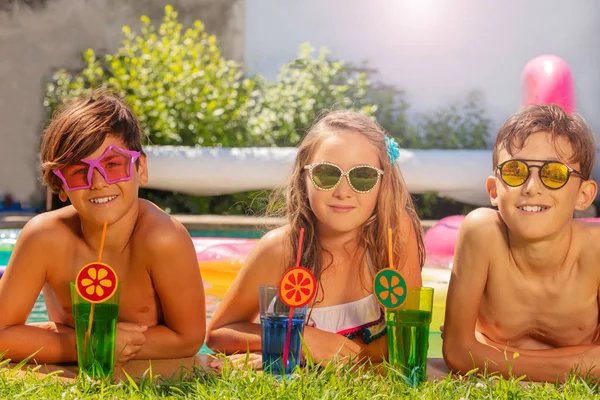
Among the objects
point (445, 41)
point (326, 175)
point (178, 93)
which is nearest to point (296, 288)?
point (326, 175)

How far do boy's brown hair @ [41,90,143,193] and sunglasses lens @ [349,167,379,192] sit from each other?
31.3 inches

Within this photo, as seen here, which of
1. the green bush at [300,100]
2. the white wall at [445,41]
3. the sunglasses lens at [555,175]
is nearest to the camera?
the sunglasses lens at [555,175]

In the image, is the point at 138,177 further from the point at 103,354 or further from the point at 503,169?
the point at 503,169

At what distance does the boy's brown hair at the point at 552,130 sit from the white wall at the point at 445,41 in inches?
433

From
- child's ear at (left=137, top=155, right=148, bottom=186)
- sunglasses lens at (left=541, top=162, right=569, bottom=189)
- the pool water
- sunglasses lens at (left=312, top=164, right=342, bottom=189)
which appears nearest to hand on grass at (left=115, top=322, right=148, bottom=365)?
child's ear at (left=137, top=155, right=148, bottom=186)

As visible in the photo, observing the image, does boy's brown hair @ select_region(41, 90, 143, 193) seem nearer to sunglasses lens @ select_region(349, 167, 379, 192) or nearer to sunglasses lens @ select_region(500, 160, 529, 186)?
sunglasses lens @ select_region(349, 167, 379, 192)

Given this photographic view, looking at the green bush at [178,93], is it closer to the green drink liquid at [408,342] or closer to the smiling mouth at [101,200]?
the smiling mouth at [101,200]

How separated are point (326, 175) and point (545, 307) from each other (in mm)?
895

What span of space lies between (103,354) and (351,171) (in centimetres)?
105

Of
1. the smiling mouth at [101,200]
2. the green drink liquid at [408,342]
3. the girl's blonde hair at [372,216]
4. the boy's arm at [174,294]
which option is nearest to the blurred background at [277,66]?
the girl's blonde hair at [372,216]

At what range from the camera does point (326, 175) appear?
3.06m

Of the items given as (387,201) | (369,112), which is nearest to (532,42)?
(369,112)

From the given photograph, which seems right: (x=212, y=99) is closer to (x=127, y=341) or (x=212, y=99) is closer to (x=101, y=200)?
(x=101, y=200)

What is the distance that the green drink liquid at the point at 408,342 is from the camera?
8.48 ft
